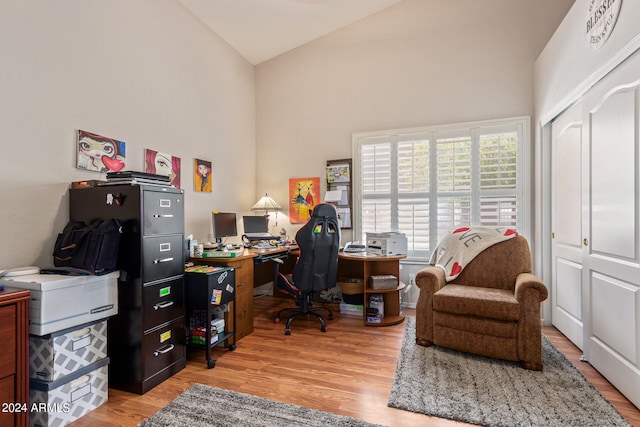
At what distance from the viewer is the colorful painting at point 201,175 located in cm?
340

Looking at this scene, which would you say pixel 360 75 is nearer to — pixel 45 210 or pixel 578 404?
pixel 45 210

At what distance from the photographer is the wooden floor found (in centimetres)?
180

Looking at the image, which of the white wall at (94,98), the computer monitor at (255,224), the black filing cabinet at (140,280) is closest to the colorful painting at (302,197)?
the computer monitor at (255,224)

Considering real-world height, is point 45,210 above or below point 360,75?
below

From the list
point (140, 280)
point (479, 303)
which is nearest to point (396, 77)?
point (479, 303)

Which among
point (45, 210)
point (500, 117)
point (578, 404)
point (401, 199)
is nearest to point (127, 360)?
point (45, 210)

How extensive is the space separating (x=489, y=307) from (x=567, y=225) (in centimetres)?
118

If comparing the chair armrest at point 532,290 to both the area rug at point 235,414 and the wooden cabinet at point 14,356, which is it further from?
the wooden cabinet at point 14,356

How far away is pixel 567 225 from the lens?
2766 millimetres

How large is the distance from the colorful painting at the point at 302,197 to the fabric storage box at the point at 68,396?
108 inches

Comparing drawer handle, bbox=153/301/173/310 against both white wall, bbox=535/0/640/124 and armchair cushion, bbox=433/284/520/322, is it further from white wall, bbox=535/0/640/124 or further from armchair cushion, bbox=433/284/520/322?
white wall, bbox=535/0/640/124

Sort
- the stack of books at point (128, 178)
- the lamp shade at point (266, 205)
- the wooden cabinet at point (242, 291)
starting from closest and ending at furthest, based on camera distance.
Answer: the stack of books at point (128, 178) → the wooden cabinet at point (242, 291) → the lamp shade at point (266, 205)

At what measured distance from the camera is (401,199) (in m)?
3.88

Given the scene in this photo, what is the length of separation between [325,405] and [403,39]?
4023 mm
